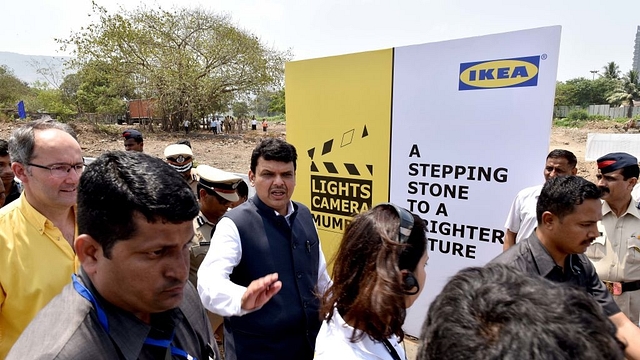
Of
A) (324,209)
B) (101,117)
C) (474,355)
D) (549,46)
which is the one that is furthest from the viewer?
(101,117)

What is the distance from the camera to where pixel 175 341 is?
117 cm

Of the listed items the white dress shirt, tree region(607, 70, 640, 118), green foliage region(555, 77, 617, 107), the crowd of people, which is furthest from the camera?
green foliage region(555, 77, 617, 107)

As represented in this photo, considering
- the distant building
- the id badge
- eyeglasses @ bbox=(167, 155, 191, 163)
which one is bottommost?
the id badge

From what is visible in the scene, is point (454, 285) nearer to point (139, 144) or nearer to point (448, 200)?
point (448, 200)

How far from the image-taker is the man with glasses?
1.51 metres

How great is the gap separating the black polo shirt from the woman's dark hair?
70 cm

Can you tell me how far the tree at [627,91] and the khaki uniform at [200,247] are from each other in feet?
177

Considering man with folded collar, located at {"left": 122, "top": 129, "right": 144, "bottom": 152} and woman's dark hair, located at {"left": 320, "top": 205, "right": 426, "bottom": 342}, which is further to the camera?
man with folded collar, located at {"left": 122, "top": 129, "right": 144, "bottom": 152}

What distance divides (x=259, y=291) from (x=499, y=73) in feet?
7.79

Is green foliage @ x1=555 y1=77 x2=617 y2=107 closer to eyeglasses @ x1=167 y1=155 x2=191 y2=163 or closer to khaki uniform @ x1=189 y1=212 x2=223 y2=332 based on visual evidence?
eyeglasses @ x1=167 y1=155 x2=191 y2=163

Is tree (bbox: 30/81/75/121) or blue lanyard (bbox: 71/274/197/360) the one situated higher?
tree (bbox: 30/81/75/121)

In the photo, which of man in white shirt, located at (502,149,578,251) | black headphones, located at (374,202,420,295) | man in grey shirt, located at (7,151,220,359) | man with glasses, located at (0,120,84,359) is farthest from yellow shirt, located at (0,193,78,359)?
man in white shirt, located at (502,149,578,251)

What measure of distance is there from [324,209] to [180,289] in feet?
9.23

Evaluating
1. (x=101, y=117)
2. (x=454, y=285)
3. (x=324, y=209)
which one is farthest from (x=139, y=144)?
(x=101, y=117)
